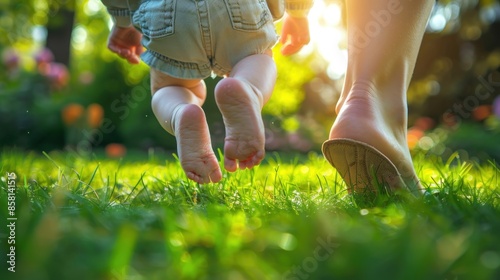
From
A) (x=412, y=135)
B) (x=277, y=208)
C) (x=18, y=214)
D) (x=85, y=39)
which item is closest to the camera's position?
(x=18, y=214)

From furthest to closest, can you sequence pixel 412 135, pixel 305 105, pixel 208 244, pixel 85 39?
pixel 85 39 → pixel 305 105 → pixel 412 135 → pixel 208 244

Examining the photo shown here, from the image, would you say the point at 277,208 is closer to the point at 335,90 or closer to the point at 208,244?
the point at 208,244

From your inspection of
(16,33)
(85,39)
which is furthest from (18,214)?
(85,39)

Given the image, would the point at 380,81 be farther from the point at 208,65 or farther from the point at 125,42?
the point at 125,42

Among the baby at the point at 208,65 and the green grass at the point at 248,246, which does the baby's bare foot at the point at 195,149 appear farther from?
the green grass at the point at 248,246

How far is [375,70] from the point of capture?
1841mm

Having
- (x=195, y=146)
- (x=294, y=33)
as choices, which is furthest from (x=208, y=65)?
(x=294, y=33)

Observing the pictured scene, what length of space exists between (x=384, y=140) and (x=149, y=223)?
2.73 ft

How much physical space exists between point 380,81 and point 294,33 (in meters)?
0.49

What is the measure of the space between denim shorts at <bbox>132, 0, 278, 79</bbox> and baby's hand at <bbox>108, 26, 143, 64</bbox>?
426 mm

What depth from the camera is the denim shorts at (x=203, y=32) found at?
1.72 meters

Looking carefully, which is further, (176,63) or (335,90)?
(335,90)

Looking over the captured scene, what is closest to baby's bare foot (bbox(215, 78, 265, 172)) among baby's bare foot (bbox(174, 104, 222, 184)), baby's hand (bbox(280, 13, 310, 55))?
baby's bare foot (bbox(174, 104, 222, 184))

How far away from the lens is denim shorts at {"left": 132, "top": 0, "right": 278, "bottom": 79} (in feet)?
5.64
